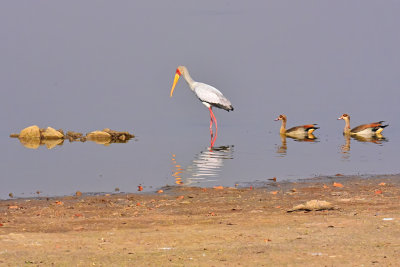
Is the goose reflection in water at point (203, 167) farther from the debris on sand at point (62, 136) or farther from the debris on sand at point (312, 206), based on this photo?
the debris on sand at point (62, 136)

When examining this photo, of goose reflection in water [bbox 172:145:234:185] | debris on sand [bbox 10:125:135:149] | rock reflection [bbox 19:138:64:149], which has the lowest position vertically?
goose reflection in water [bbox 172:145:234:185]

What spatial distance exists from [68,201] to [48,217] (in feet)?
7.54

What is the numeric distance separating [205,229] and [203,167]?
34.9ft

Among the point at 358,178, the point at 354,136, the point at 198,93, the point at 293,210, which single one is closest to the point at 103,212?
the point at 293,210

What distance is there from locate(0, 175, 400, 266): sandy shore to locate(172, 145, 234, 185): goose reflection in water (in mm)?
3146

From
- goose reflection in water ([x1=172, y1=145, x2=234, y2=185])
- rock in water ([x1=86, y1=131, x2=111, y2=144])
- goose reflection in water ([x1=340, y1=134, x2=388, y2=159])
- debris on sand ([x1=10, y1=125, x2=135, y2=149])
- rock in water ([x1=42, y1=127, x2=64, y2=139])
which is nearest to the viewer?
goose reflection in water ([x1=172, y1=145, x2=234, y2=185])

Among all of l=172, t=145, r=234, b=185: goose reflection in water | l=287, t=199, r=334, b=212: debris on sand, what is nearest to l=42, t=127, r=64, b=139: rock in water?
l=172, t=145, r=234, b=185: goose reflection in water

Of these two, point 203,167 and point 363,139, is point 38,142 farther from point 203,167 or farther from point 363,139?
point 363,139

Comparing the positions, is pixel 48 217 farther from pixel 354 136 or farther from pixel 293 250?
pixel 354 136

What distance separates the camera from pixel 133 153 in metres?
25.7

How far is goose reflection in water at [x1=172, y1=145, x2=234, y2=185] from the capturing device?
58.8ft

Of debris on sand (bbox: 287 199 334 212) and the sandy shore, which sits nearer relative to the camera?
the sandy shore

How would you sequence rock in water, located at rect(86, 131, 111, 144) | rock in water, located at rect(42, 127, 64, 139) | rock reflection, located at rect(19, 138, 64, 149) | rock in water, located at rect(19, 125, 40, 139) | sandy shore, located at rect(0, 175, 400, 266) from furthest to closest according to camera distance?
rock in water, located at rect(42, 127, 64, 139)
rock in water, located at rect(19, 125, 40, 139)
rock in water, located at rect(86, 131, 111, 144)
rock reflection, located at rect(19, 138, 64, 149)
sandy shore, located at rect(0, 175, 400, 266)

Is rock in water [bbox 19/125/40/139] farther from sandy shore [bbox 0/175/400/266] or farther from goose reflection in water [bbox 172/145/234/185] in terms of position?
sandy shore [bbox 0/175/400/266]
